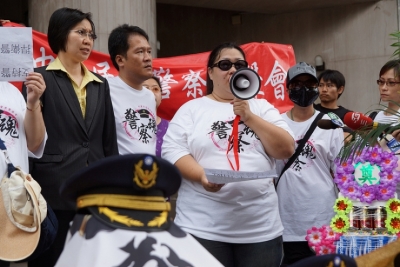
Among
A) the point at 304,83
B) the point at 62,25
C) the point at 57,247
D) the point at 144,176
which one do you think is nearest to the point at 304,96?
the point at 304,83

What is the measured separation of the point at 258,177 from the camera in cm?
369

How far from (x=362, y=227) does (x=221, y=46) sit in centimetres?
133

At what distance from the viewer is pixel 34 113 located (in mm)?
3729

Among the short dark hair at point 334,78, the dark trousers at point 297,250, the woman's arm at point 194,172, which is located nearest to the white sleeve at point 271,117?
the woman's arm at point 194,172

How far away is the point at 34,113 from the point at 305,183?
201 centimetres

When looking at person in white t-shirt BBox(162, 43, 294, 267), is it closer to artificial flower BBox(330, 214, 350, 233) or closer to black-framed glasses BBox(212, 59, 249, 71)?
black-framed glasses BBox(212, 59, 249, 71)

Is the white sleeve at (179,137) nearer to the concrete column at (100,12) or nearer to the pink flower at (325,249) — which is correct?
the pink flower at (325,249)

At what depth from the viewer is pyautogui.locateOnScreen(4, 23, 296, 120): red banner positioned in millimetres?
6867

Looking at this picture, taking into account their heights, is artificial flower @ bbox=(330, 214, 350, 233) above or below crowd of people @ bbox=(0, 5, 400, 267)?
below

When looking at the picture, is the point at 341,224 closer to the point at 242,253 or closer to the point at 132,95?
the point at 242,253

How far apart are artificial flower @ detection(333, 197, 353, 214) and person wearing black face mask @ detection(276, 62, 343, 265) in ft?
1.93

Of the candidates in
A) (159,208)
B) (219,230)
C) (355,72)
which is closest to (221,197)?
(219,230)

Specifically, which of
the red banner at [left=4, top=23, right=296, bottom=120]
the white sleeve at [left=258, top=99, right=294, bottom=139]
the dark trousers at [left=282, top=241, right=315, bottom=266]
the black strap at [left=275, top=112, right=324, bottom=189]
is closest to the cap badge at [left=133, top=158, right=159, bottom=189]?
the white sleeve at [left=258, top=99, right=294, bottom=139]

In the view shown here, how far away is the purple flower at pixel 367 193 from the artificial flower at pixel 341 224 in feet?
0.50
